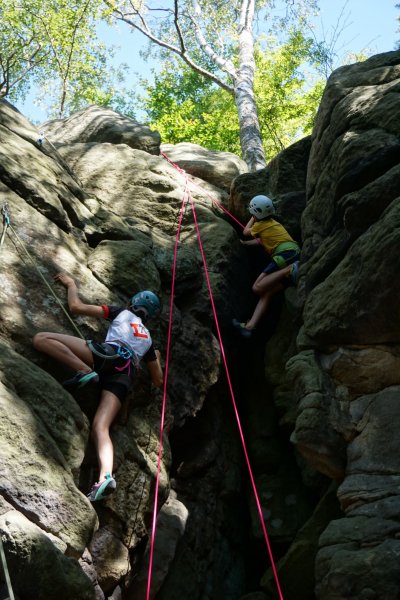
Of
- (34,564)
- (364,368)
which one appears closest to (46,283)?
(34,564)

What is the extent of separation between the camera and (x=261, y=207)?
9219mm

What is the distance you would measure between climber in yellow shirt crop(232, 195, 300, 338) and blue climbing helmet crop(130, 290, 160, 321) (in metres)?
2.11

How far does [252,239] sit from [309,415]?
4.34m

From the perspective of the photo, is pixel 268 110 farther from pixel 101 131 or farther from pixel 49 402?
pixel 49 402

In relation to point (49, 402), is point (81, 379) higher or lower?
higher

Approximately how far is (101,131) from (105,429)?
27.0 ft

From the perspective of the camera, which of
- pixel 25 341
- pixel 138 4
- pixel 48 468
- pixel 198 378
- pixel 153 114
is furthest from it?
pixel 153 114

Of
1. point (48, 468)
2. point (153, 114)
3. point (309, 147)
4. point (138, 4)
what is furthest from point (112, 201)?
point (153, 114)

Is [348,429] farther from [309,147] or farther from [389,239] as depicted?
[309,147]

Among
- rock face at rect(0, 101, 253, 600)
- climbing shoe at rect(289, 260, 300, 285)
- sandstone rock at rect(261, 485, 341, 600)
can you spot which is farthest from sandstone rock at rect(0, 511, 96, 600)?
climbing shoe at rect(289, 260, 300, 285)

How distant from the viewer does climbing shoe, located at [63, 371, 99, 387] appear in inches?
220

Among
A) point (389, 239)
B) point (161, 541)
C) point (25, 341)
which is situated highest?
point (389, 239)

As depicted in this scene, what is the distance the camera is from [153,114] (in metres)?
25.3

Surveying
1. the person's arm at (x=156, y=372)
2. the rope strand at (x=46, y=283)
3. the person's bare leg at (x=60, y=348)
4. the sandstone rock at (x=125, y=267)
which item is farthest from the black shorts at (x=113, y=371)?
the sandstone rock at (x=125, y=267)
